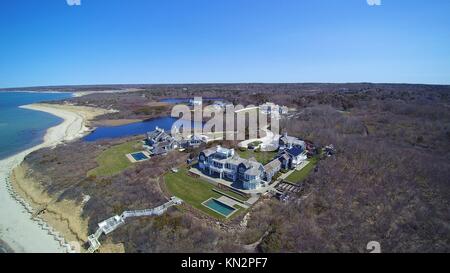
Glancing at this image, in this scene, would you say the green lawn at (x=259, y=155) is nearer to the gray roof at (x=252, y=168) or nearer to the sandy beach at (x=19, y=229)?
the gray roof at (x=252, y=168)

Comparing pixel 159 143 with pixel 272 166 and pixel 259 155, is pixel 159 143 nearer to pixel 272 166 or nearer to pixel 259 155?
pixel 259 155

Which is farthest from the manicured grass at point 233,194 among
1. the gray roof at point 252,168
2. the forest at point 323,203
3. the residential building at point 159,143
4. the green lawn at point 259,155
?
the residential building at point 159,143

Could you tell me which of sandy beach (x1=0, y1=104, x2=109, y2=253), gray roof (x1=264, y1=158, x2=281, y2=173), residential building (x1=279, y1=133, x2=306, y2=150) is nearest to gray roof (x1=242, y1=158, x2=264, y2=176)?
gray roof (x1=264, y1=158, x2=281, y2=173)

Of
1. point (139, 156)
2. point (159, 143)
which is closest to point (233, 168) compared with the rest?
point (159, 143)
